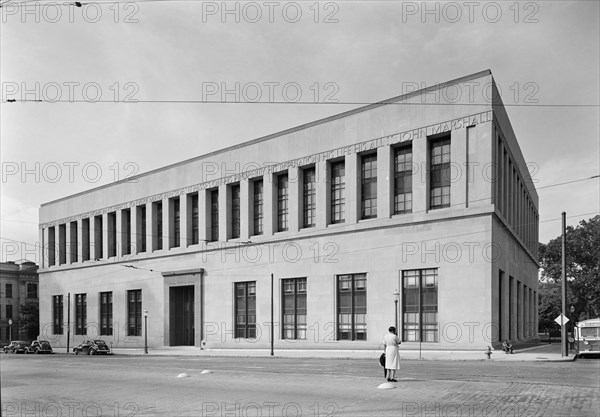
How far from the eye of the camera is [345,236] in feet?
163

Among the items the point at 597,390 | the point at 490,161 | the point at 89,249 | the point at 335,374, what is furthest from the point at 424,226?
the point at 89,249

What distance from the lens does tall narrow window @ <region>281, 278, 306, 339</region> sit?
2066 inches

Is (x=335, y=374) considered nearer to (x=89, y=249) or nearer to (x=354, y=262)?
(x=354, y=262)

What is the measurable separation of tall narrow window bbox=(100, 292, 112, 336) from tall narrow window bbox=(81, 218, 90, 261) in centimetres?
687

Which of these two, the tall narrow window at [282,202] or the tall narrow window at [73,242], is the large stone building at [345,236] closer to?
the tall narrow window at [282,202]

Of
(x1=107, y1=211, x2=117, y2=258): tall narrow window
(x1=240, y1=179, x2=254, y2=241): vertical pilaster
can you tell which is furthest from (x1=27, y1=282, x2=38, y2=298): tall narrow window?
(x1=107, y1=211, x2=117, y2=258): tall narrow window

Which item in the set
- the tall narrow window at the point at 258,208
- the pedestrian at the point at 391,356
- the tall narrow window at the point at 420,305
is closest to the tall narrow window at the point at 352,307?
the tall narrow window at the point at 420,305

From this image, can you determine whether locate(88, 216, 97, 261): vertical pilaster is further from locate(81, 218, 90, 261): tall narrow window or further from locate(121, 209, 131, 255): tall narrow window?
locate(121, 209, 131, 255): tall narrow window

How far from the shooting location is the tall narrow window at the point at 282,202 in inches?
2184

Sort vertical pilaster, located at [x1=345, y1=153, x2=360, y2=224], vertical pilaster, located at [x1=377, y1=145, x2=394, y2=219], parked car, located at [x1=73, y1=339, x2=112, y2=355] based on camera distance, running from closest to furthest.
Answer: vertical pilaster, located at [x1=377, y1=145, x2=394, y2=219] → vertical pilaster, located at [x1=345, y1=153, x2=360, y2=224] → parked car, located at [x1=73, y1=339, x2=112, y2=355]

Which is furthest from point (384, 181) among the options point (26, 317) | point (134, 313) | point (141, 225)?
point (134, 313)

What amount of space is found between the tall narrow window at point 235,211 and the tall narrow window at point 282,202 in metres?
5.26

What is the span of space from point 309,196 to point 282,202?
3.41 meters

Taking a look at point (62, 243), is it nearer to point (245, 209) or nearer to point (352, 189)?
point (245, 209)
